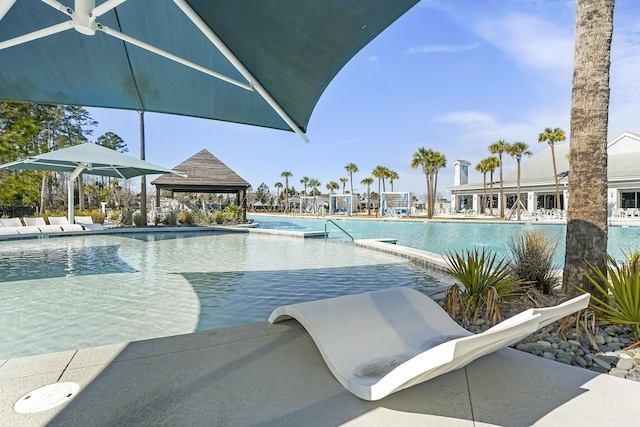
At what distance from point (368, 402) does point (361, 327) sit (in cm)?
71

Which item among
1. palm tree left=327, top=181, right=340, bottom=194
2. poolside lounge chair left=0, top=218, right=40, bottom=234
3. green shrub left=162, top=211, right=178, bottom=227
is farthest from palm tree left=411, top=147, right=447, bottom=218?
palm tree left=327, top=181, right=340, bottom=194

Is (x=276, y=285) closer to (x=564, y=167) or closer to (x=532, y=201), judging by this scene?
(x=532, y=201)

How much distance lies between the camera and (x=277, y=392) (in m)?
2.00

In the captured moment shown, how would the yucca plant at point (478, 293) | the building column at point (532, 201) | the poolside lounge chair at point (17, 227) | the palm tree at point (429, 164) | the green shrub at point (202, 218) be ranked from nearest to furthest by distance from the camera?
the yucca plant at point (478, 293)
the poolside lounge chair at point (17, 227)
the green shrub at point (202, 218)
the building column at point (532, 201)
the palm tree at point (429, 164)

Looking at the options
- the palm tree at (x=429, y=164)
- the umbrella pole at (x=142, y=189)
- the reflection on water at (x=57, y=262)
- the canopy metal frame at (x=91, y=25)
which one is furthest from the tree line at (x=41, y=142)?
the palm tree at (x=429, y=164)

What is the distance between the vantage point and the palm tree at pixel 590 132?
3434 millimetres

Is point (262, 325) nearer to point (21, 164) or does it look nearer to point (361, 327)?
point (361, 327)

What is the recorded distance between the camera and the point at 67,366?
7.52 feet

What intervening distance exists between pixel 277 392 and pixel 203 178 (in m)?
20.9

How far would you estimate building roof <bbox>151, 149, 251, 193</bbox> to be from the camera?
20.4 m

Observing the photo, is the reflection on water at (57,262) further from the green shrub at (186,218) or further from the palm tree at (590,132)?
the green shrub at (186,218)

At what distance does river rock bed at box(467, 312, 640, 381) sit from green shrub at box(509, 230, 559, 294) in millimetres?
1212

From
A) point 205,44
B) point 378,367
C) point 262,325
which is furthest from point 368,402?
point 205,44

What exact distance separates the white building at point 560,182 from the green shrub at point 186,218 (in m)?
20.7
